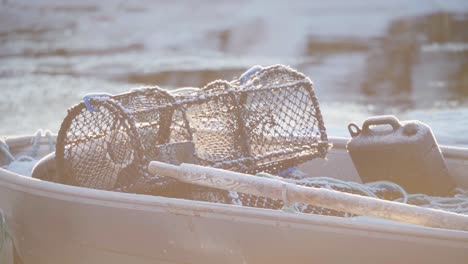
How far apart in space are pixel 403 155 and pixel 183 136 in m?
1.26

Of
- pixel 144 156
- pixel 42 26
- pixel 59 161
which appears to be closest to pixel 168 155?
pixel 144 156

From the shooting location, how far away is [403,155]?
13.7ft

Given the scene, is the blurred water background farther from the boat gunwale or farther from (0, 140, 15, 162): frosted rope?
the boat gunwale

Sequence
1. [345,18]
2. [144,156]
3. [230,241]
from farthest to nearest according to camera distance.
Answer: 1. [345,18]
2. [144,156]
3. [230,241]

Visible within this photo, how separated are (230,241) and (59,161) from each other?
4.06ft

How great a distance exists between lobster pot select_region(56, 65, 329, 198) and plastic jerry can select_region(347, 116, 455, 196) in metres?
0.26

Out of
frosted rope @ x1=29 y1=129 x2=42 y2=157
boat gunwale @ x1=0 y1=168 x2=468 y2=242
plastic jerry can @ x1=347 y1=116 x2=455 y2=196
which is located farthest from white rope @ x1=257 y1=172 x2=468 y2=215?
frosted rope @ x1=29 y1=129 x2=42 y2=157

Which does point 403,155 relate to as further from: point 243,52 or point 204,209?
point 243,52

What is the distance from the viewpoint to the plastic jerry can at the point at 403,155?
13.7ft

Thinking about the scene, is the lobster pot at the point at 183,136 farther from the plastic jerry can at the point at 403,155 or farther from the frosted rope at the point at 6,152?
the frosted rope at the point at 6,152

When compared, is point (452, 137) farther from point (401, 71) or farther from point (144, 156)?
point (401, 71)

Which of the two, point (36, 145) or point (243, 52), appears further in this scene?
point (243, 52)

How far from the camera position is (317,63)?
50.1 feet

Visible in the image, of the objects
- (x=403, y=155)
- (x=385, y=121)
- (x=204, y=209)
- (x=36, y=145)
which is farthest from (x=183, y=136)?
(x=36, y=145)
